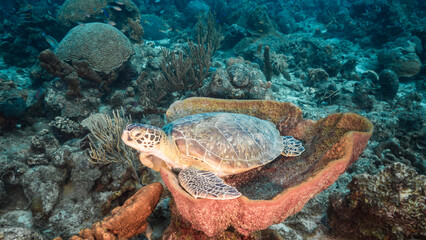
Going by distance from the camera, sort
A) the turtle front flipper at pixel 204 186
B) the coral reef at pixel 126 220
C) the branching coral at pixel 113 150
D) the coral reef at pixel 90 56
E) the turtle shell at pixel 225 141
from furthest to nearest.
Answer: the coral reef at pixel 90 56, the branching coral at pixel 113 150, the turtle shell at pixel 225 141, the coral reef at pixel 126 220, the turtle front flipper at pixel 204 186

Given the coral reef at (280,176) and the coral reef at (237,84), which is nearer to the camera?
the coral reef at (280,176)

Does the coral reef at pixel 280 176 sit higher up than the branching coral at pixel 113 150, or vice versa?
the coral reef at pixel 280 176

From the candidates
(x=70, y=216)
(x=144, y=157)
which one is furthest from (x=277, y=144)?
(x=70, y=216)

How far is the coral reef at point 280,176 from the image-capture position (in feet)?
5.13

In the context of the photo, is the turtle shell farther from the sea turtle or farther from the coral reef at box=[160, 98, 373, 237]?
the coral reef at box=[160, 98, 373, 237]

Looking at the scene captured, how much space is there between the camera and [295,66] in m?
8.21

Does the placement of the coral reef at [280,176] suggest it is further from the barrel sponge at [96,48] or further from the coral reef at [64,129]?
the barrel sponge at [96,48]

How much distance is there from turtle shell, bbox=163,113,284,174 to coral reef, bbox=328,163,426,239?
3.00 ft

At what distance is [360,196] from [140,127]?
250cm

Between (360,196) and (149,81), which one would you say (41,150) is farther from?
(360,196)

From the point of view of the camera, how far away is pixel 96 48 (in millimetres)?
5617

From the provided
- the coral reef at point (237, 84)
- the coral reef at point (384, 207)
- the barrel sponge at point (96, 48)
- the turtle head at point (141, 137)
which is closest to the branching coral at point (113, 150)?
the turtle head at point (141, 137)

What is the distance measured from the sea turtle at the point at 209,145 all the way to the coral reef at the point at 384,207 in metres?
0.78

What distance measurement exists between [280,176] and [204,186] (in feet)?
4.09
